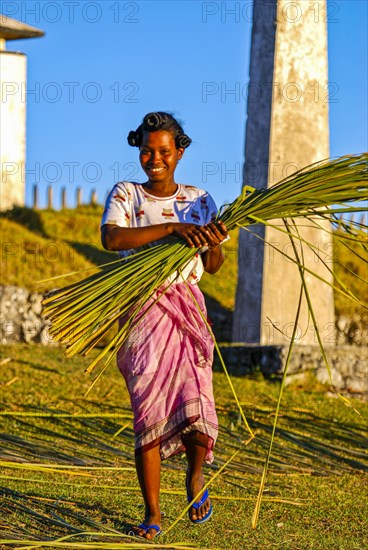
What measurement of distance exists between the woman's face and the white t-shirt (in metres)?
0.09

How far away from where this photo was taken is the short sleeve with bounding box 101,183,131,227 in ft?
12.8

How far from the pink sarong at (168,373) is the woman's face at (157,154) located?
1.52 ft

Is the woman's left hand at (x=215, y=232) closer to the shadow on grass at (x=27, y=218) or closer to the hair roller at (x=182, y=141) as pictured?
the hair roller at (x=182, y=141)

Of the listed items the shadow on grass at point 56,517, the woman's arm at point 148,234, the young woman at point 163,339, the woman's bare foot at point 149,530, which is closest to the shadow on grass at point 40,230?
the shadow on grass at point 56,517

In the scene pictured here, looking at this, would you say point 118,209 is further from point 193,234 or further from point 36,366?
point 36,366

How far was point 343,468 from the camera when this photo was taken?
6.02 m

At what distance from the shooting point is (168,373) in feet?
12.8

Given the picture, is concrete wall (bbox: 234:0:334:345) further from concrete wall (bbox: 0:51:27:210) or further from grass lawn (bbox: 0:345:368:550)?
concrete wall (bbox: 0:51:27:210)

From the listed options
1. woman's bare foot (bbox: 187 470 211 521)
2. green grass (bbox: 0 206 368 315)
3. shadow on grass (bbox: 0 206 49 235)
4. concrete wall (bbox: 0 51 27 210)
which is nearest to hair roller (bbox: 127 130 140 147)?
woman's bare foot (bbox: 187 470 211 521)

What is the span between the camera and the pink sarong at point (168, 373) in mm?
3877

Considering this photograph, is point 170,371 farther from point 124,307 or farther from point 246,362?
point 246,362

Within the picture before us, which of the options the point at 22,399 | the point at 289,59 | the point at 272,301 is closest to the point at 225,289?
the point at 272,301

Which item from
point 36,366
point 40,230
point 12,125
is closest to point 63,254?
point 40,230

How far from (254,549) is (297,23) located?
6.40 metres
